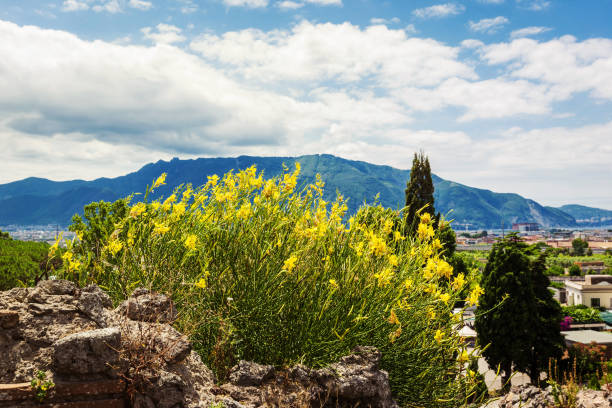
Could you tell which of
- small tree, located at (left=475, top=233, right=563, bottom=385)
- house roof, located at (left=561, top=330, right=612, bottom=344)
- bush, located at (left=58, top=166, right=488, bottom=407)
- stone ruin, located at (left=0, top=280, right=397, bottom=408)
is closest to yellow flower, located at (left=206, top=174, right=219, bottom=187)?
bush, located at (left=58, top=166, right=488, bottom=407)

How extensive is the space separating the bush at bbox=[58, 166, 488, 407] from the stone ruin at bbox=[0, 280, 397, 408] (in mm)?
265

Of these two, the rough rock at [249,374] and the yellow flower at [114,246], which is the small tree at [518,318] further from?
the yellow flower at [114,246]

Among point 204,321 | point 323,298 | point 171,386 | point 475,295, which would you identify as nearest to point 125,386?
point 171,386

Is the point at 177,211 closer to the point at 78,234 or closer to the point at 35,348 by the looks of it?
the point at 78,234

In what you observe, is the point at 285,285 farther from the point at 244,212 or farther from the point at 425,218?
the point at 425,218

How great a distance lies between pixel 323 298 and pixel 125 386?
170 cm

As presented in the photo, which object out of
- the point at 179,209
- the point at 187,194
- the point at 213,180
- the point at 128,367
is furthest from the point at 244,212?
the point at 128,367

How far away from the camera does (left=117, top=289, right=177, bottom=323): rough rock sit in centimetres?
337

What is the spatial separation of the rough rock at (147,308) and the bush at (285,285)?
0.23 m

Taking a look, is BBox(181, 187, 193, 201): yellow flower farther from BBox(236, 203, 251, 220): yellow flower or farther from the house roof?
the house roof

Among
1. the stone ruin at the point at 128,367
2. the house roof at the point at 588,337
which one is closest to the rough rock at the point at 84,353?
the stone ruin at the point at 128,367

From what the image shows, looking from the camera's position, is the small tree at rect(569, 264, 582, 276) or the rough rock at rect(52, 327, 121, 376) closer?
the rough rock at rect(52, 327, 121, 376)

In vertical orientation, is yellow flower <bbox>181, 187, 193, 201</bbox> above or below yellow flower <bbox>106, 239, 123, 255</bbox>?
above

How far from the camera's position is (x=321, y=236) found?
410cm
